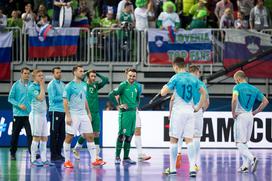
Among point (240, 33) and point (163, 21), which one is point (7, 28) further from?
point (240, 33)

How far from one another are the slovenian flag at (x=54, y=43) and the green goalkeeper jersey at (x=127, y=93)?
830cm

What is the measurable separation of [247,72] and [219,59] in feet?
3.27

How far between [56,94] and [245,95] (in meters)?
4.91

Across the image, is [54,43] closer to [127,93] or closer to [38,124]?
[127,93]

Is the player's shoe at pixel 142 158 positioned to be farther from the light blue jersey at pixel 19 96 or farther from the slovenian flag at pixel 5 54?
the slovenian flag at pixel 5 54

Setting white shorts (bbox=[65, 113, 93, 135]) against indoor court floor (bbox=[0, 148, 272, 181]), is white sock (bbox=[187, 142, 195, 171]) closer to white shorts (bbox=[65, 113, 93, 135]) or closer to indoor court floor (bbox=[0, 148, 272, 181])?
indoor court floor (bbox=[0, 148, 272, 181])

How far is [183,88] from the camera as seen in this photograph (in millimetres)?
21047

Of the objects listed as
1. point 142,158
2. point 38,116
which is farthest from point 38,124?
point 142,158

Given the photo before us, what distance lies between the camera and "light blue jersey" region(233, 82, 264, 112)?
22.5 metres

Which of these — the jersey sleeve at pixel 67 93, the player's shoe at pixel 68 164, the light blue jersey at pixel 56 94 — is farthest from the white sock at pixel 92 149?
the light blue jersey at pixel 56 94

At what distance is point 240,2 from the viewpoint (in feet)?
112

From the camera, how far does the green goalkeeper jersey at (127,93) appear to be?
24641mm

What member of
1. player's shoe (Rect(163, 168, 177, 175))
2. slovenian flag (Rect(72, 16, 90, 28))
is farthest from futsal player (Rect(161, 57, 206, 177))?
slovenian flag (Rect(72, 16, 90, 28))

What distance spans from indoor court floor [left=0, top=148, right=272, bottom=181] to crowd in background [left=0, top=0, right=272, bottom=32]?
6515 millimetres
